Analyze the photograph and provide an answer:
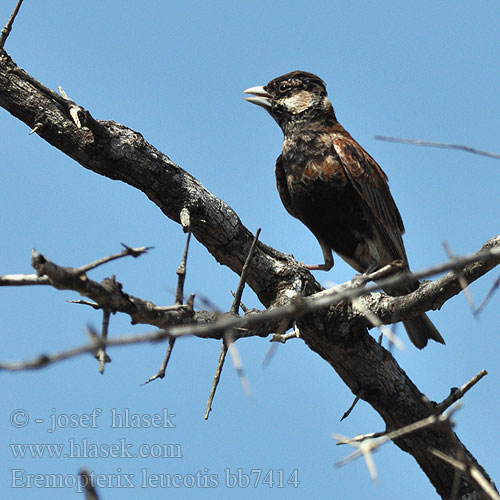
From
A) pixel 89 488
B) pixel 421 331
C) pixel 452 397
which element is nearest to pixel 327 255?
pixel 421 331

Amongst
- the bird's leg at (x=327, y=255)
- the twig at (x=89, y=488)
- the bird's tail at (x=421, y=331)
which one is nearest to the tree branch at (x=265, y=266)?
the bird's tail at (x=421, y=331)

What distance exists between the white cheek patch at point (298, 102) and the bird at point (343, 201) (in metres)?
0.20

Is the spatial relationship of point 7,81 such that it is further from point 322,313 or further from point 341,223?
point 341,223

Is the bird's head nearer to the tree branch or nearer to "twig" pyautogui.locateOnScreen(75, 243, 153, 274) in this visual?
the tree branch

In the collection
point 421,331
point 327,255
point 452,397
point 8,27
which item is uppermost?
point 8,27

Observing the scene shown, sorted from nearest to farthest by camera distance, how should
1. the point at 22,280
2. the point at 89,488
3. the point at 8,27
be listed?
the point at 89,488 → the point at 22,280 → the point at 8,27

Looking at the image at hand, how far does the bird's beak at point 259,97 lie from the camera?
559 centimetres

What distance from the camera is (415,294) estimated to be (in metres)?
3.71

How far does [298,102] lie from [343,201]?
41.4 inches

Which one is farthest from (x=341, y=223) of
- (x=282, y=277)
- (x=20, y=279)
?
(x=20, y=279)

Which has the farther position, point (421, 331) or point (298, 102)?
point (298, 102)

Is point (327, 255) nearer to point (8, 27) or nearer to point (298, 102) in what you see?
point (298, 102)

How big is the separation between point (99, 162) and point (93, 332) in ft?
7.69

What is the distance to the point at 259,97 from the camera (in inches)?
222
